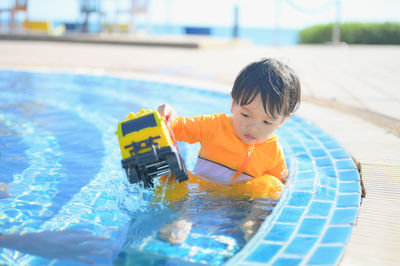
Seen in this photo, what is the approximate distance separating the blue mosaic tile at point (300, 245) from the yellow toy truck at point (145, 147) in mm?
603

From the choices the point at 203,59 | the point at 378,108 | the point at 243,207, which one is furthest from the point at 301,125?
the point at 203,59

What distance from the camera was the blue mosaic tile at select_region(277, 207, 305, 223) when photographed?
202cm

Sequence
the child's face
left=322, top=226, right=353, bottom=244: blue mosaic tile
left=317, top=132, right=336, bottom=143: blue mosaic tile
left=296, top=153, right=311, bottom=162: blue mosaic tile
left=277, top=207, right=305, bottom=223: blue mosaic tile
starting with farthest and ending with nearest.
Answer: left=317, top=132, right=336, bottom=143: blue mosaic tile
left=296, top=153, right=311, bottom=162: blue mosaic tile
the child's face
left=277, top=207, right=305, bottom=223: blue mosaic tile
left=322, top=226, right=353, bottom=244: blue mosaic tile

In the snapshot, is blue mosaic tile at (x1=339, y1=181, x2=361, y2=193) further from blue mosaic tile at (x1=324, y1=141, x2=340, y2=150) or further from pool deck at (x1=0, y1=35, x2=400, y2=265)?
blue mosaic tile at (x1=324, y1=141, x2=340, y2=150)

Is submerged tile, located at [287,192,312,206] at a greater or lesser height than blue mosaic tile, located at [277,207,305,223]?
lesser

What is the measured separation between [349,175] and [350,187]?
0.21 meters

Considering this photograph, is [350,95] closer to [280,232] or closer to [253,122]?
[253,122]

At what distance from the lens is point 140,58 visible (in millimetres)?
9578

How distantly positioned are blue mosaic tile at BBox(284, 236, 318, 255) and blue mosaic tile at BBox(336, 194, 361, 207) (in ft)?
1.40

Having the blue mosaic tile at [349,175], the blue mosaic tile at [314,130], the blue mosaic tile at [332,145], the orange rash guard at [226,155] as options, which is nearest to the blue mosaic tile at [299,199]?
the orange rash guard at [226,155]

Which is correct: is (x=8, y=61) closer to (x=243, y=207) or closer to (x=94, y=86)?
(x=94, y=86)

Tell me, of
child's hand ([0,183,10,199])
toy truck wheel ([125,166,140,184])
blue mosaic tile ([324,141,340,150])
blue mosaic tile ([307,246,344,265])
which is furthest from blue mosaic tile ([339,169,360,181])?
child's hand ([0,183,10,199])

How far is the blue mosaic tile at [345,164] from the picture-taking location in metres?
2.71

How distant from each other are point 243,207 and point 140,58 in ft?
25.7
